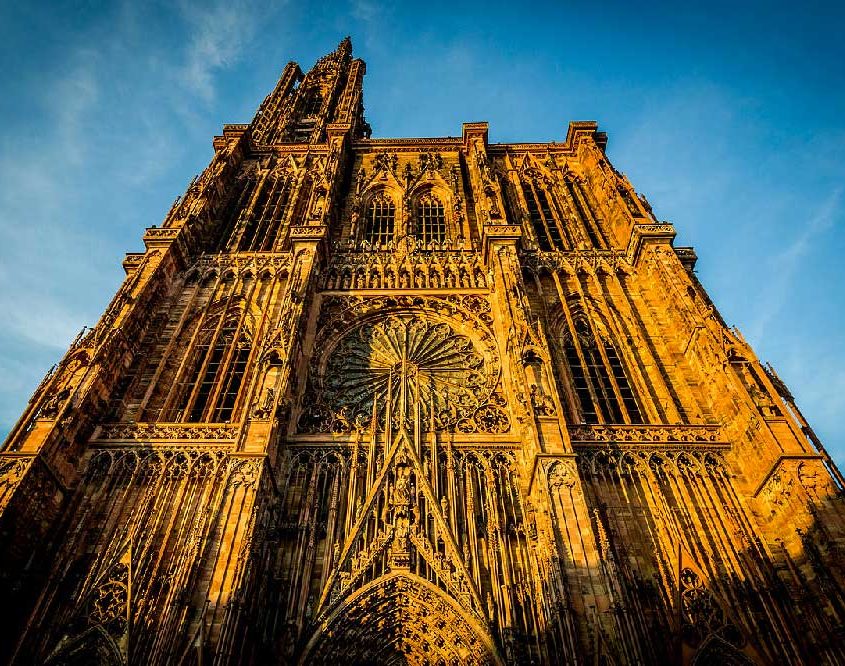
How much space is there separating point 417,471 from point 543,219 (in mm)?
12699

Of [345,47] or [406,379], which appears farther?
[345,47]

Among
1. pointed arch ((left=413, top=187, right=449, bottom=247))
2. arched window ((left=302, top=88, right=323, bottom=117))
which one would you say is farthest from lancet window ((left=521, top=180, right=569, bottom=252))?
arched window ((left=302, top=88, right=323, bottom=117))

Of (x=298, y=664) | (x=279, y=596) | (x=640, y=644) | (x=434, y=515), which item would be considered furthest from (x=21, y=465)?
(x=640, y=644)

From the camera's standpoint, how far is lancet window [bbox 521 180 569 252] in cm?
1986

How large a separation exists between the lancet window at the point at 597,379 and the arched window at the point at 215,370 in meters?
9.49

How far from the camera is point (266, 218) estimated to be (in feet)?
70.9

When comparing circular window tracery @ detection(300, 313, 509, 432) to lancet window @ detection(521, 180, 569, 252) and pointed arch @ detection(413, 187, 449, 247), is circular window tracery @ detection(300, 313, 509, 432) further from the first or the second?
lancet window @ detection(521, 180, 569, 252)

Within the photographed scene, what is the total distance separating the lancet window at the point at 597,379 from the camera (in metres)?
14.2

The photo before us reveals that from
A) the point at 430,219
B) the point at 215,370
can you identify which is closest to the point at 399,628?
the point at 215,370

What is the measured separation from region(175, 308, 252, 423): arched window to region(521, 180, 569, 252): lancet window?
11159mm

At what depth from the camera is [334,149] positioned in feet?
75.2

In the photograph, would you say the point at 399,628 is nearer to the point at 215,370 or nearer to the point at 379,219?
the point at 215,370

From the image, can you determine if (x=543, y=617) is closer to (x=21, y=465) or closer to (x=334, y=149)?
(x=21, y=465)

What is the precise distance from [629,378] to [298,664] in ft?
35.5
